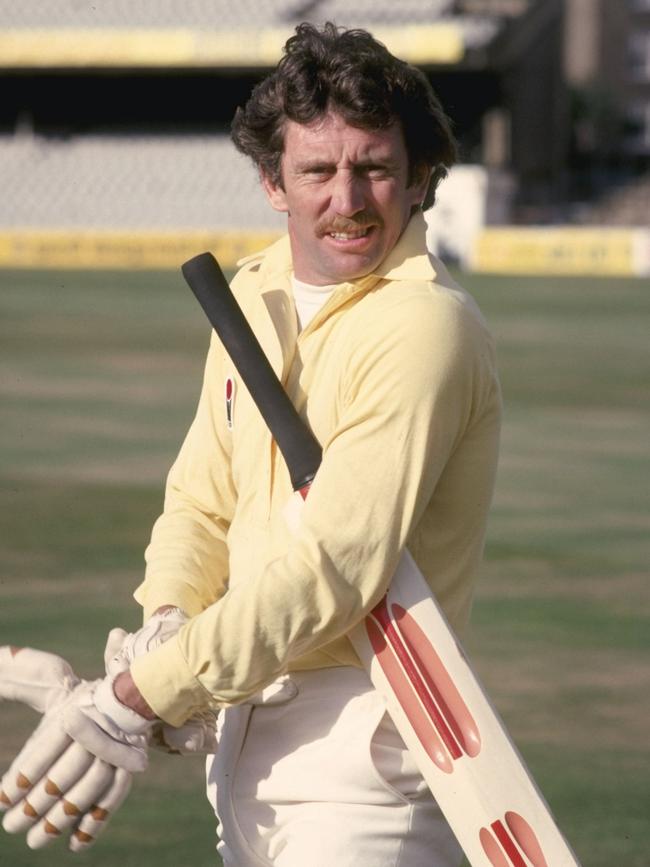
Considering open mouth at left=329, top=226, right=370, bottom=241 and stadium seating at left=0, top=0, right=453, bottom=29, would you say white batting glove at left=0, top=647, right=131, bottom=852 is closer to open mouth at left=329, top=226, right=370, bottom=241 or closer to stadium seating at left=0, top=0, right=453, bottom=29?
open mouth at left=329, top=226, right=370, bottom=241

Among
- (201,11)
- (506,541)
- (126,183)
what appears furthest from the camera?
(126,183)

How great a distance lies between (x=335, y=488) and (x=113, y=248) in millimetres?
29859

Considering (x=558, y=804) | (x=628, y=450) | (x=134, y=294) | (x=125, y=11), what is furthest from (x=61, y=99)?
(x=558, y=804)

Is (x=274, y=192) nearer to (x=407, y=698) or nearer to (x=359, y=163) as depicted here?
(x=359, y=163)

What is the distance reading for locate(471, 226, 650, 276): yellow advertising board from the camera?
29.3m

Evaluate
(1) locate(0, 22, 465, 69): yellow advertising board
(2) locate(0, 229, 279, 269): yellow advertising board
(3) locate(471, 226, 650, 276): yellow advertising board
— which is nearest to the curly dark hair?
(3) locate(471, 226, 650, 276): yellow advertising board

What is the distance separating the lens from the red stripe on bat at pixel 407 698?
2.84 meters

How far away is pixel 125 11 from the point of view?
144 ft

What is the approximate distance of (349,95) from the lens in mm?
2838

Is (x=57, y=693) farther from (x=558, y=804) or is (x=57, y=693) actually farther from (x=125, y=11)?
(x=125, y=11)

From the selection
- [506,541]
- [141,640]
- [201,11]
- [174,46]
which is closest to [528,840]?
[141,640]

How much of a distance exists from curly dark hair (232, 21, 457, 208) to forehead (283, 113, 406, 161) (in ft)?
0.04

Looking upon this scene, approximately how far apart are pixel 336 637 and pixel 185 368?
47.5ft

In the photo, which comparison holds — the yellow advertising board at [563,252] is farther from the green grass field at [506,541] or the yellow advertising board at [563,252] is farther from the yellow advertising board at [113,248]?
the green grass field at [506,541]
